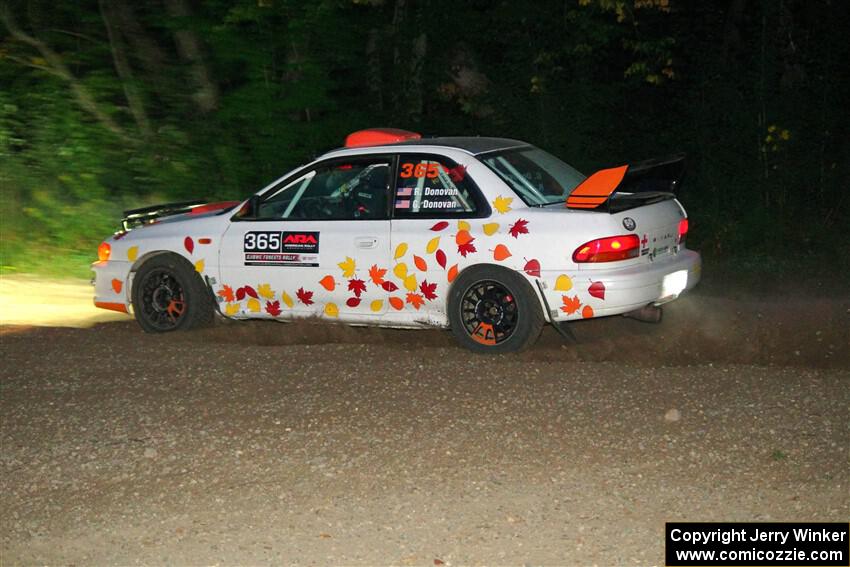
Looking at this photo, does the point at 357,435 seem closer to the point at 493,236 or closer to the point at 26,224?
the point at 493,236

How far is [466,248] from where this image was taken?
8.36 metres

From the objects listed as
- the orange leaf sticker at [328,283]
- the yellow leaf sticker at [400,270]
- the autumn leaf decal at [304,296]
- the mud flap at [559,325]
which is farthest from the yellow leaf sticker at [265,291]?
the mud flap at [559,325]

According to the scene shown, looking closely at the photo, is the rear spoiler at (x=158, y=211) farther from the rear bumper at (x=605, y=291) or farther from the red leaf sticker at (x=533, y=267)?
the rear bumper at (x=605, y=291)

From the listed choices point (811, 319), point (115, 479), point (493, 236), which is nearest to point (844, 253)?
point (811, 319)

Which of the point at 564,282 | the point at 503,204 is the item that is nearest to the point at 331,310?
the point at 503,204

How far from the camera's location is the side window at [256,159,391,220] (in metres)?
8.89

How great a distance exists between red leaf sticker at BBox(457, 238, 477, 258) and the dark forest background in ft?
16.6

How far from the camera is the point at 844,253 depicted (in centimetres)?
1265

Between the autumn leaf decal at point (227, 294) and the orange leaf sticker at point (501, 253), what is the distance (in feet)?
Result: 7.33

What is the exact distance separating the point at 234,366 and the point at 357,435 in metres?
1.87

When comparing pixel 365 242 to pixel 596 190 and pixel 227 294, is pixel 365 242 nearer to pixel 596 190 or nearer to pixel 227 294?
pixel 227 294

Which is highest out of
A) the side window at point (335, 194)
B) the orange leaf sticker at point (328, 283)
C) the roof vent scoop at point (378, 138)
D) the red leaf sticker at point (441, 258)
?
the roof vent scoop at point (378, 138)

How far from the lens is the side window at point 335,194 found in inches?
350

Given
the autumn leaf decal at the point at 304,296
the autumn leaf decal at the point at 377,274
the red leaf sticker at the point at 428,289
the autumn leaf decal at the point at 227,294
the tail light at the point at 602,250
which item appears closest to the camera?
the tail light at the point at 602,250
